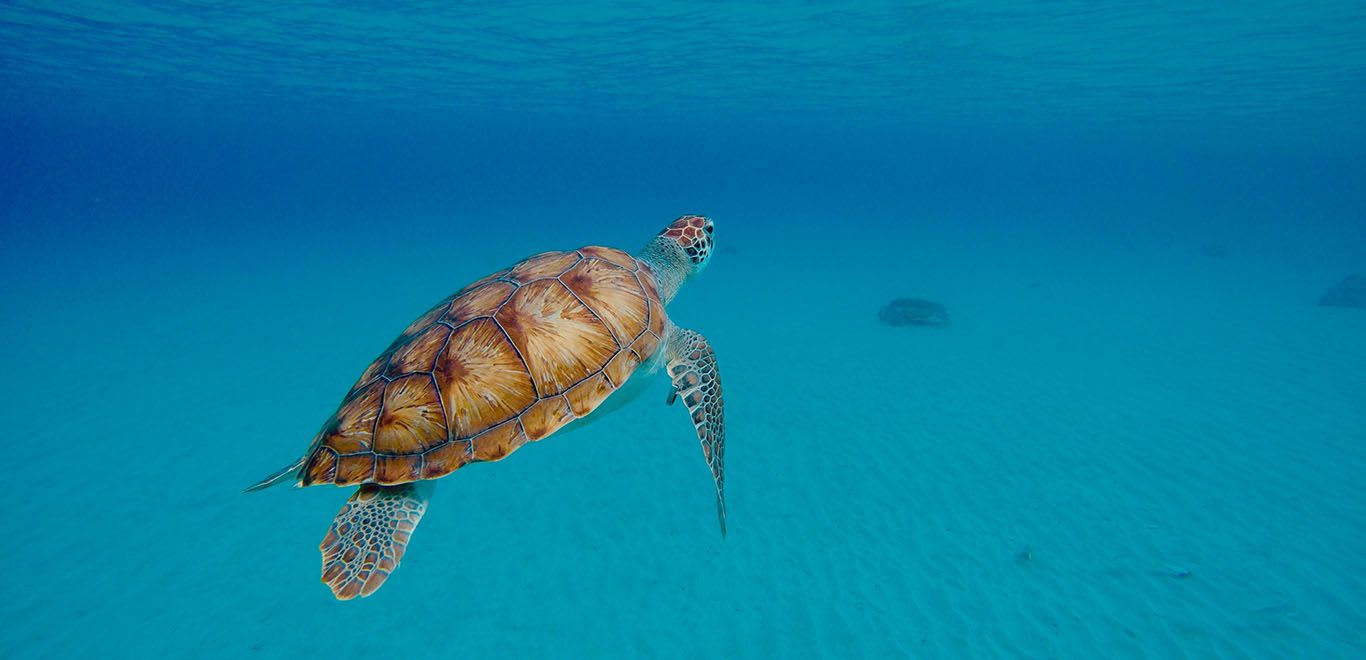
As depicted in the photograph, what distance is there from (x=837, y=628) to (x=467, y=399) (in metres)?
3.74

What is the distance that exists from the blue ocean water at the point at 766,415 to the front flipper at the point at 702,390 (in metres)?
1.93

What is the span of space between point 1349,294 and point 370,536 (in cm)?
2519

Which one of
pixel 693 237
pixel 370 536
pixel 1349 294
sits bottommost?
pixel 1349 294

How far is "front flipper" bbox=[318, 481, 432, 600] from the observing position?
3.05 metres

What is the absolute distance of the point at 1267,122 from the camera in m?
33.8

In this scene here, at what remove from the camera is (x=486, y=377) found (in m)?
3.48

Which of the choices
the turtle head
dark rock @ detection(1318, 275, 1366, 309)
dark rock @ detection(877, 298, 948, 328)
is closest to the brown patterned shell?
the turtle head

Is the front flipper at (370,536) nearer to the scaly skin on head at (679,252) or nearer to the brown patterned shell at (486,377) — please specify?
the brown patterned shell at (486,377)

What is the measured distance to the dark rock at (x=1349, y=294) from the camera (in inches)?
637

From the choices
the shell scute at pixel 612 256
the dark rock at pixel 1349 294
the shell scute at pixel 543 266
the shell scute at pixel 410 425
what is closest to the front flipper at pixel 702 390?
the shell scute at pixel 612 256

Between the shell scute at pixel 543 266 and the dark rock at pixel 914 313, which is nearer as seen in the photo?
the shell scute at pixel 543 266

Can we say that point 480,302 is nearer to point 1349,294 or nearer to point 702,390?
point 702,390

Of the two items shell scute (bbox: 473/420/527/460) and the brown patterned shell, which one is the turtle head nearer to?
the brown patterned shell

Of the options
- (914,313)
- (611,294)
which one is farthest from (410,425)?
(914,313)
